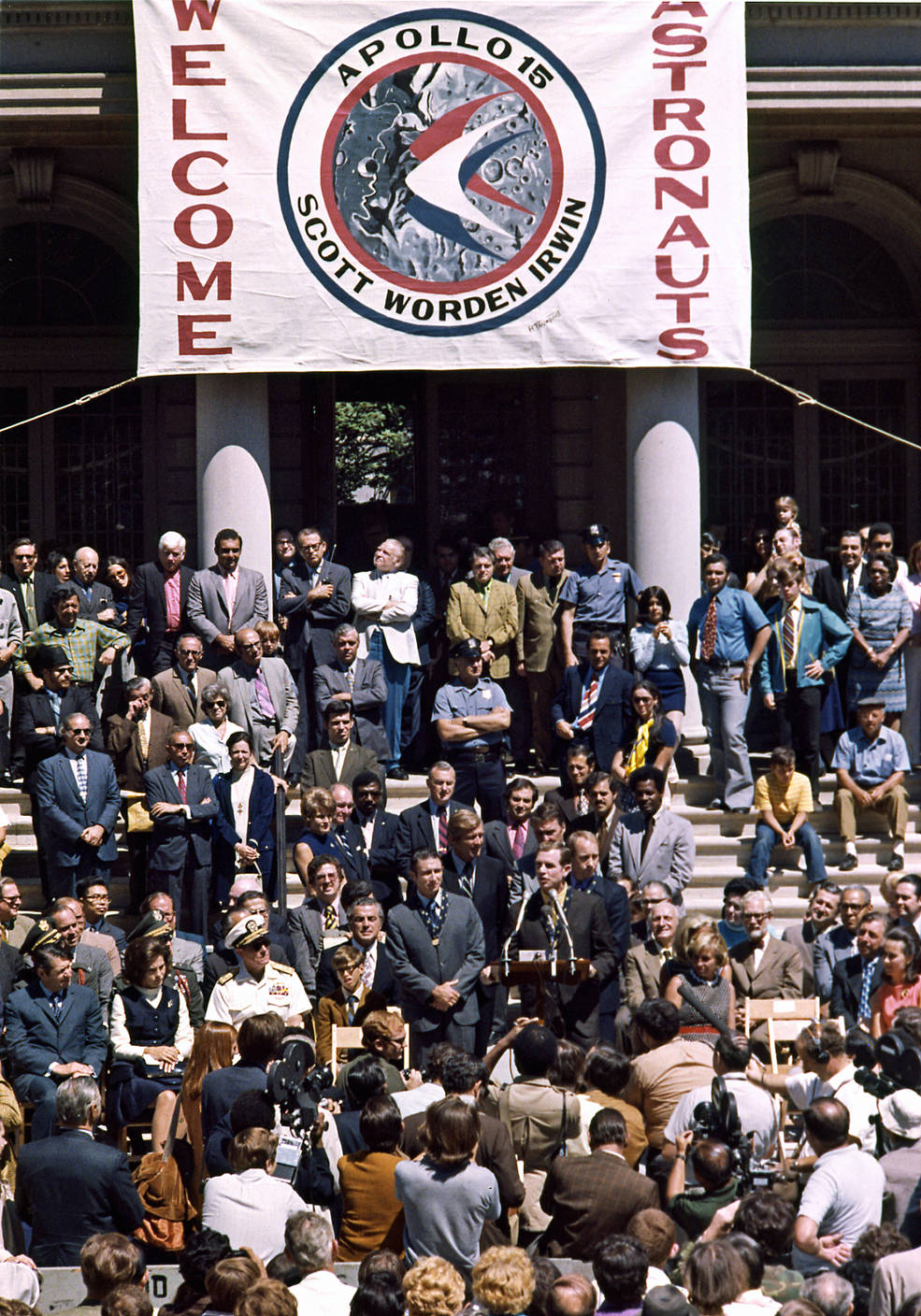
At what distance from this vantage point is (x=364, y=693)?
47.1 ft

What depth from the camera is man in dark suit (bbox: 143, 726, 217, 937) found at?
12961 millimetres

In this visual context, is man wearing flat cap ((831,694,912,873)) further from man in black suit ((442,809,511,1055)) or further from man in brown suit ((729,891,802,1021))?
man in black suit ((442,809,511,1055))

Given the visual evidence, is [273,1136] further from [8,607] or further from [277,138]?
[277,138]

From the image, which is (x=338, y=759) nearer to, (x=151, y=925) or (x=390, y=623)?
(x=390, y=623)

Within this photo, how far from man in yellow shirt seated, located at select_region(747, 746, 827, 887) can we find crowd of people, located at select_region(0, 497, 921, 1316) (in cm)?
3

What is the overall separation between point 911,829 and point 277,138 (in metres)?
6.59

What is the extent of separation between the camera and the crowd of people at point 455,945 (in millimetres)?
7953

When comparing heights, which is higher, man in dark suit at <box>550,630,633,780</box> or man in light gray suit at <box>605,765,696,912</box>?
man in dark suit at <box>550,630,633,780</box>

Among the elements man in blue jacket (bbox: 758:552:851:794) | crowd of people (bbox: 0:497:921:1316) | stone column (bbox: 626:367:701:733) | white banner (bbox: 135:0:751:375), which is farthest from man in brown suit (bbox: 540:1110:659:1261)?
white banner (bbox: 135:0:751:375)

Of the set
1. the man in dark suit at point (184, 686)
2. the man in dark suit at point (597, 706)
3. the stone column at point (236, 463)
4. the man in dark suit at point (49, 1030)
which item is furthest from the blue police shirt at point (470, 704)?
the man in dark suit at point (49, 1030)

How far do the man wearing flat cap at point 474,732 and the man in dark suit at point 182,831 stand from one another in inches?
66.6

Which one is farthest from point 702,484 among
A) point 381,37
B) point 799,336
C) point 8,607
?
point 8,607

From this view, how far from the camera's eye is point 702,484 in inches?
734

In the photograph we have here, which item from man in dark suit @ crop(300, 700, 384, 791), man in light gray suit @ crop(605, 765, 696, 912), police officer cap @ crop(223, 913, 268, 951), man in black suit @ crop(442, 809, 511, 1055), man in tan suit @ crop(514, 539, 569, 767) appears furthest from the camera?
man in tan suit @ crop(514, 539, 569, 767)
